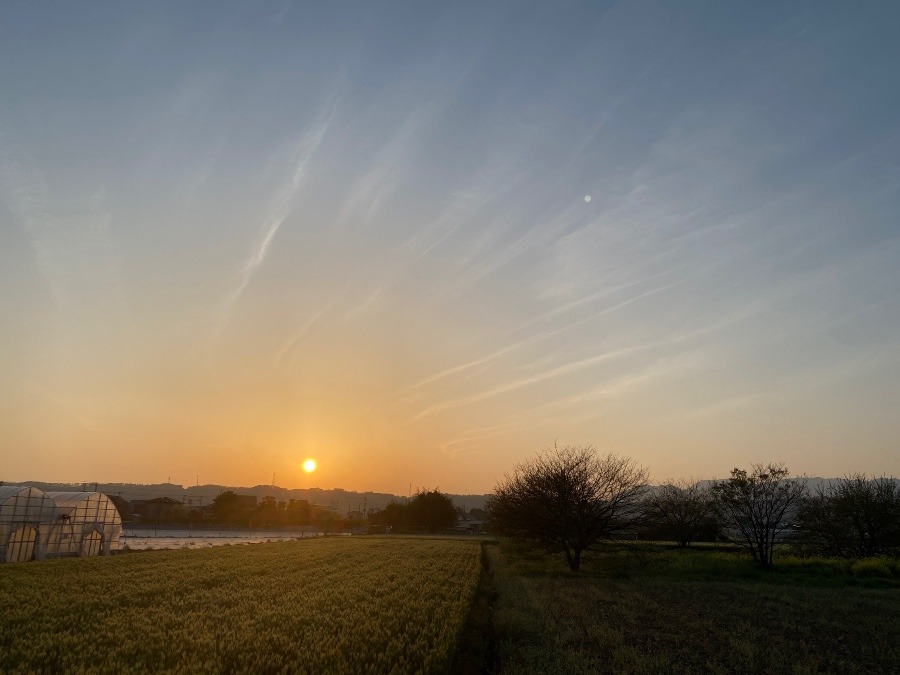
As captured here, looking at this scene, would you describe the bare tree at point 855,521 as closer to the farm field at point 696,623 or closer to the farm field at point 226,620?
the farm field at point 696,623

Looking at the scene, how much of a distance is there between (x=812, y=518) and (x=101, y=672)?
5062 cm

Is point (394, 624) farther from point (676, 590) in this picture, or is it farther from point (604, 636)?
point (676, 590)

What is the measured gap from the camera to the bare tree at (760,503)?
132 ft

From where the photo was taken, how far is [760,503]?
135ft

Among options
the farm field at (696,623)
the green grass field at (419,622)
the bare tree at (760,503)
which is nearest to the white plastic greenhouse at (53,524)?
the green grass field at (419,622)

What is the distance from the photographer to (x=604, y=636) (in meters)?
15.0

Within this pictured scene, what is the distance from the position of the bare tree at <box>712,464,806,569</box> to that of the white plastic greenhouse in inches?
1977

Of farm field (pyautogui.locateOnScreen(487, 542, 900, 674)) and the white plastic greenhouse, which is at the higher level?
the white plastic greenhouse

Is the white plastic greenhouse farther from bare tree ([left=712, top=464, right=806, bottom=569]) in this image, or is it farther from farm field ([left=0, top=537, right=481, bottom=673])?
bare tree ([left=712, top=464, right=806, bottom=569])

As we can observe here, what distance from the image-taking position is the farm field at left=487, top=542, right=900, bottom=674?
41.6 ft

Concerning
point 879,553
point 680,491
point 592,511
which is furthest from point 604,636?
point 680,491

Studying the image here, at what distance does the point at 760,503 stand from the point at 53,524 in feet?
171

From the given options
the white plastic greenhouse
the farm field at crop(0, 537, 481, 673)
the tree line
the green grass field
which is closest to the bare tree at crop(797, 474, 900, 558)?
the tree line

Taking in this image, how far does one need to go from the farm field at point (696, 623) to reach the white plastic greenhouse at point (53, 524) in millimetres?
32654
